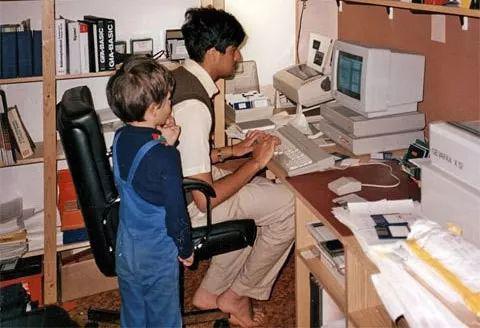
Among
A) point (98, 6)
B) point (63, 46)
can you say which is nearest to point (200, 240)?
point (63, 46)

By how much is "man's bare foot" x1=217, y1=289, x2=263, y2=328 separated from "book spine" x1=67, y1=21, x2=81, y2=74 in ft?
4.24

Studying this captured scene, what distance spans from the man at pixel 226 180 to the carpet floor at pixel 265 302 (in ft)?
0.28

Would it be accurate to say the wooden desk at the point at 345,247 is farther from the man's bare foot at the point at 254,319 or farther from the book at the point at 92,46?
the book at the point at 92,46

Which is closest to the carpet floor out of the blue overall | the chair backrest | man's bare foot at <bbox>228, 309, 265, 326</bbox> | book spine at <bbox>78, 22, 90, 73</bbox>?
man's bare foot at <bbox>228, 309, 265, 326</bbox>

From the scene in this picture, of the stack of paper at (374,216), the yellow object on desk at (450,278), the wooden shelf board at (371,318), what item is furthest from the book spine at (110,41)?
the yellow object on desk at (450,278)

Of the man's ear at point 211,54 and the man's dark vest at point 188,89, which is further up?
the man's ear at point 211,54

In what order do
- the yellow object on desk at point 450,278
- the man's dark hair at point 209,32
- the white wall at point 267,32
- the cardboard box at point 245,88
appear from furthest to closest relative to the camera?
the white wall at point 267,32
the cardboard box at point 245,88
the man's dark hair at point 209,32
the yellow object on desk at point 450,278

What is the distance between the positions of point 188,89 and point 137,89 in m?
0.31

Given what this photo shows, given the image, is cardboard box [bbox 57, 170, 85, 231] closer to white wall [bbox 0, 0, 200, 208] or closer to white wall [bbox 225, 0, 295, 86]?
white wall [bbox 0, 0, 200, 208]

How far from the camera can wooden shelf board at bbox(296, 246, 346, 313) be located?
1.95 meters

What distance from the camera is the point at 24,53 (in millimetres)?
2619

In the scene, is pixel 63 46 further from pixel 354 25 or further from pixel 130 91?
pixel 354 25

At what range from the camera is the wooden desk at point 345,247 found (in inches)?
68.2

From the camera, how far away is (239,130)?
277 centimetres
